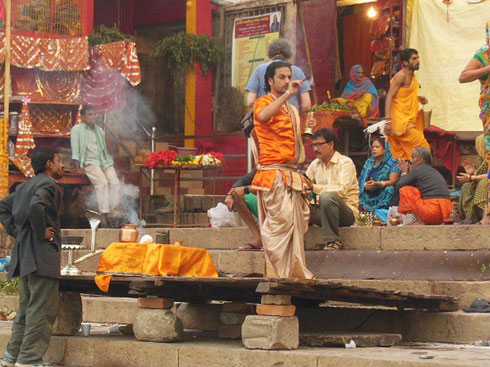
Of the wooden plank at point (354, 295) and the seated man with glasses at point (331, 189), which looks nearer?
the wooden plank at point (354, 295)

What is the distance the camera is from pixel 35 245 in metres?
7.42

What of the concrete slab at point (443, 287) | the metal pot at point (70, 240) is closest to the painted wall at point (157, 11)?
the metal pot at point (70, 240)

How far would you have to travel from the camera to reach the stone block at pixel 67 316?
8.46 metres

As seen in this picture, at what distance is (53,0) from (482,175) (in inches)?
385

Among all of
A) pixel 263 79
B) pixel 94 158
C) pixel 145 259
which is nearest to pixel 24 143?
pixel 94 158

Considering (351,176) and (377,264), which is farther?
(351,176)

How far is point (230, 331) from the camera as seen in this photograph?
8.15 metres

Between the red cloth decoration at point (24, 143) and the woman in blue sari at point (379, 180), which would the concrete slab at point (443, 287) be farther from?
the red cloth decoration at point (24, 143)

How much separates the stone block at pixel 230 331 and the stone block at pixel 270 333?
3.64 ft

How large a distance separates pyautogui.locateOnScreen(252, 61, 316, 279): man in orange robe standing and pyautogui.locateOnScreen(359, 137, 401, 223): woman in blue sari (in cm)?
291

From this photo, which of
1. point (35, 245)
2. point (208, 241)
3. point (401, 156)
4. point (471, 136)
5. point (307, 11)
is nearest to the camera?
point (35, 245)

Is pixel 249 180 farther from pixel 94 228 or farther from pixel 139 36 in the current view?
pixel 139 36

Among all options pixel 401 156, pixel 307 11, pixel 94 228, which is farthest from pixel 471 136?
pixel 94 228

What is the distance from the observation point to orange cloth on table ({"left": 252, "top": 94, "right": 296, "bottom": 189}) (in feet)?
27.9
